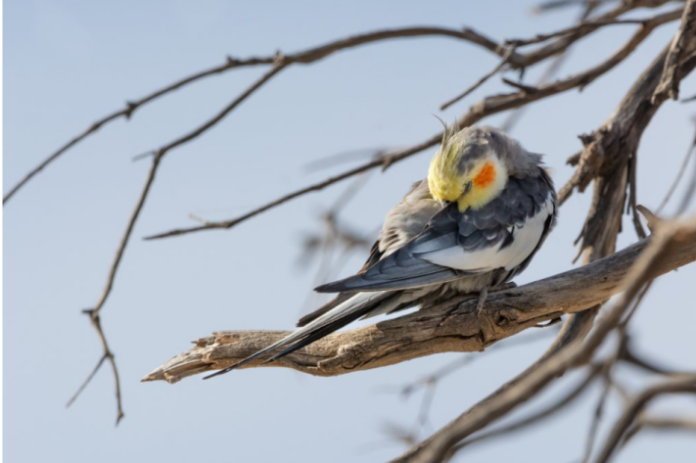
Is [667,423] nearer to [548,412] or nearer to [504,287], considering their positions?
[548,412]

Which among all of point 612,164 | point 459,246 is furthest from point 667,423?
point 612,164

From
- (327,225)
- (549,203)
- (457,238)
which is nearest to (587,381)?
(457,238)

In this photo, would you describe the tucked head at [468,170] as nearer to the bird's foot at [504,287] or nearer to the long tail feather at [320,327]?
the bird's foot at [504,287]

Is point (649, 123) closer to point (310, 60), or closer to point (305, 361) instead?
point (310, 60)

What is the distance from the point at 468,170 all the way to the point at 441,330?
808 mm

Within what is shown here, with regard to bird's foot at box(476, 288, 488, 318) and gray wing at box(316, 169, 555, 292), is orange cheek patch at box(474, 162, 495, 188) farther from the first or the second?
bird's foot at box(476, 288, 488, 318)

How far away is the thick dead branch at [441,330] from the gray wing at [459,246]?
21 centimetres

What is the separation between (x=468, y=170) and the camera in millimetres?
3838

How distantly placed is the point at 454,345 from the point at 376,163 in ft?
5.43

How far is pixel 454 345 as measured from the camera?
12.1ft

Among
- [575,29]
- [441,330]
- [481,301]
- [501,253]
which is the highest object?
[575,29]

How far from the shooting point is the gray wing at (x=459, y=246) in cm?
353

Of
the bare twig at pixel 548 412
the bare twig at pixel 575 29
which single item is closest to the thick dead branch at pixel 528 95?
the bare twig at pixel 575 29

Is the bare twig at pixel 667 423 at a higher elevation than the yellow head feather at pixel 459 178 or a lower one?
lower
